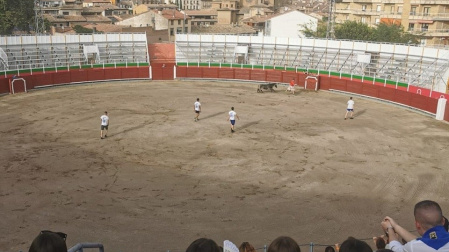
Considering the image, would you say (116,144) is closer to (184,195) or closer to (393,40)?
(184,195)

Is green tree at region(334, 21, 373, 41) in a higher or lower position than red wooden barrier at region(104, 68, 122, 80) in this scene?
higher

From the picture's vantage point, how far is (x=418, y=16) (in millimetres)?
62969

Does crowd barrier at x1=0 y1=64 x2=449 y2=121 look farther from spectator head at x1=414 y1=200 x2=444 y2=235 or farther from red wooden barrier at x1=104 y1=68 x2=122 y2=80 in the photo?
spectator head at x1=414 y1=200 x2=444 y2=235

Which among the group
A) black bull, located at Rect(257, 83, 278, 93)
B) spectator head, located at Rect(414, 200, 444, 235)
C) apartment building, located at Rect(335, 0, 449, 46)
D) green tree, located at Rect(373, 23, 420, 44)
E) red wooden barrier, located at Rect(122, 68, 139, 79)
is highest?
apartment building, located at Rect(335, 0, 449, 46)

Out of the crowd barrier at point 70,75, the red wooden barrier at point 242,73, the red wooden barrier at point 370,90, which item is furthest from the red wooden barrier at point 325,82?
the crowd barrier at point 70,75

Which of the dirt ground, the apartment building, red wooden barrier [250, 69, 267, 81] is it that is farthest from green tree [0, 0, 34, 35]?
the apartment building

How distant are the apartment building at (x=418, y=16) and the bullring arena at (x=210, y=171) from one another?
125 feet

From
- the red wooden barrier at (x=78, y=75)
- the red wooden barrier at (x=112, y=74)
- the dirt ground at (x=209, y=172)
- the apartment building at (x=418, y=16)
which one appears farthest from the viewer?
the apartment building at (x=418, y=16)

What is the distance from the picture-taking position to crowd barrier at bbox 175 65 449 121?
95.8ft

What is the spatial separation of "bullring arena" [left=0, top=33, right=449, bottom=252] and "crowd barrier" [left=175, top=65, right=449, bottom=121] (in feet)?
3.29

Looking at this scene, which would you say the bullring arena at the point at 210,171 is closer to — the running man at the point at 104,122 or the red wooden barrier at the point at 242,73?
the running man at the point at 104,122

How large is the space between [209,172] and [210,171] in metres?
0.11

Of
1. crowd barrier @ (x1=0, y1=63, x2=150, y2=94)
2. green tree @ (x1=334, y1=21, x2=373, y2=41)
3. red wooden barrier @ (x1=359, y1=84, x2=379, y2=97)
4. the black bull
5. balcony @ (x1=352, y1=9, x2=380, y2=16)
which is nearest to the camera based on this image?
red wooden barrier @ (x1=359, y1=84, x2=379, y2=97)

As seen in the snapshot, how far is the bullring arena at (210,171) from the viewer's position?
1342 cm
